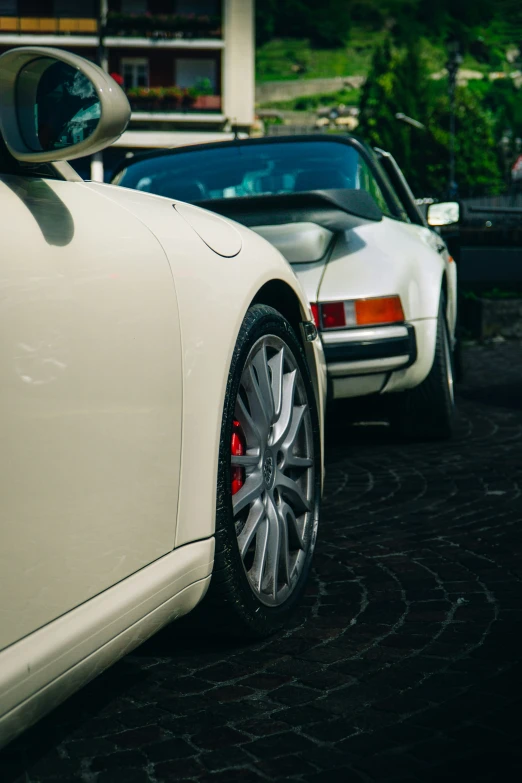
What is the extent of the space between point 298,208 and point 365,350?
69 centimetres

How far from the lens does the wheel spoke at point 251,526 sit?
→ 2705 mm

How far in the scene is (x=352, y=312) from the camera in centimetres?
479

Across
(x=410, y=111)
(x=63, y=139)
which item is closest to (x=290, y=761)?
(x=63, y=139)

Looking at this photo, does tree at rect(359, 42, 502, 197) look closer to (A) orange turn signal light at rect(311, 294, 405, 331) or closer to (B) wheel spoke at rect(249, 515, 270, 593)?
(A) orange turn signal light at rect(311, 294, 405, 331)

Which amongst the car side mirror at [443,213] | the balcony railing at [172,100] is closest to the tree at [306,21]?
the balcony railing at [172,100]

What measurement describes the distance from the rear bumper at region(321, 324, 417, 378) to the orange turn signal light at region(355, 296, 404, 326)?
3 cm

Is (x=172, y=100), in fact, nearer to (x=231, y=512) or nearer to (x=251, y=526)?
(x=251, y=526)

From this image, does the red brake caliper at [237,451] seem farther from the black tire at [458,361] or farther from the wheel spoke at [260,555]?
the black tire at [458,361]

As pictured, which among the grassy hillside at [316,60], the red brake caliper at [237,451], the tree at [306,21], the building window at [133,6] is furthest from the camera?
the tree at [306,21]

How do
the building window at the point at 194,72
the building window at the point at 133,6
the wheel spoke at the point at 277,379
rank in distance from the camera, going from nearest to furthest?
the wheel spoke at the point at 277,379
the building window at the point at 194,72
the building window at the point at 133,6

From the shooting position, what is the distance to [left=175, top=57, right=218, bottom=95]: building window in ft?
172

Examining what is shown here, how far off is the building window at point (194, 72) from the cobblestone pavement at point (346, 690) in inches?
2006

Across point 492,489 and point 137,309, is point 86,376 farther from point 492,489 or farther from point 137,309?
point 492,489

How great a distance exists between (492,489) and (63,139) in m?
3.22
